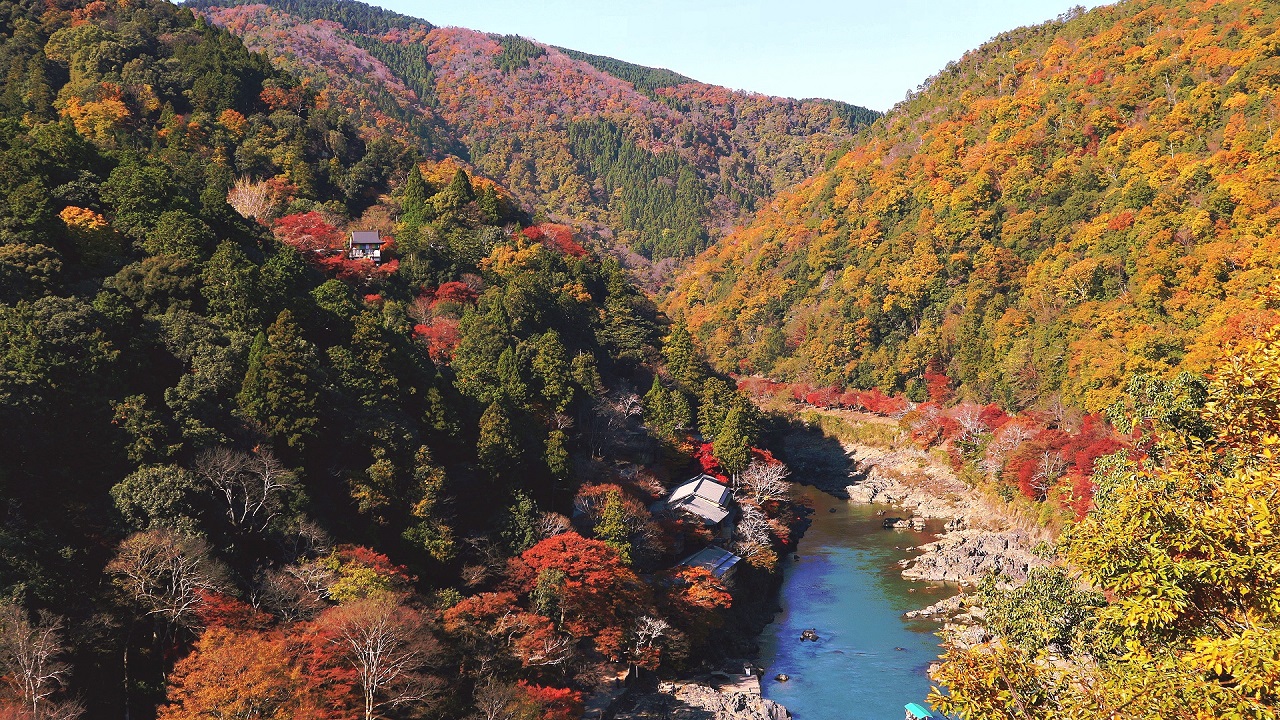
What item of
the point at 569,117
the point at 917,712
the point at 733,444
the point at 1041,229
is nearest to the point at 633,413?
the point at 733,444

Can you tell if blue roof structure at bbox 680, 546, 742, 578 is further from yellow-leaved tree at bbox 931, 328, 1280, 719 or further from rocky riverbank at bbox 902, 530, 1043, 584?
yellow-leaved tree at bbox 931, 328, 1280, 719

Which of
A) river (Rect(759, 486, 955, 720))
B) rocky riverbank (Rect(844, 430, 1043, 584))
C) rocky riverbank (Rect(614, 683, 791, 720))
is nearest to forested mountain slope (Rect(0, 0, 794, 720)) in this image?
rocky riverbank (Rect(614, 683, 791, 720))

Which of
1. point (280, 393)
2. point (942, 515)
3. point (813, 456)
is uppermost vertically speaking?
point (280, 393)

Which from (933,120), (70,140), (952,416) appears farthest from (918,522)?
(933,120)

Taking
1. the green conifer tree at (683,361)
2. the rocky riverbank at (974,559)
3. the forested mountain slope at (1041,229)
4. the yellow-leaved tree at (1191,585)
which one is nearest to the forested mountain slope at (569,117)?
the forested mountain slope at (1041,229)

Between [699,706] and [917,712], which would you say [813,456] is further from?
[699,706]

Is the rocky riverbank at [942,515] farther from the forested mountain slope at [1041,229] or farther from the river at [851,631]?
the forested mountain slope at [1041,229]

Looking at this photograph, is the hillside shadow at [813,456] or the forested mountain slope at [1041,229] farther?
the hillside shadow at [813,456]
